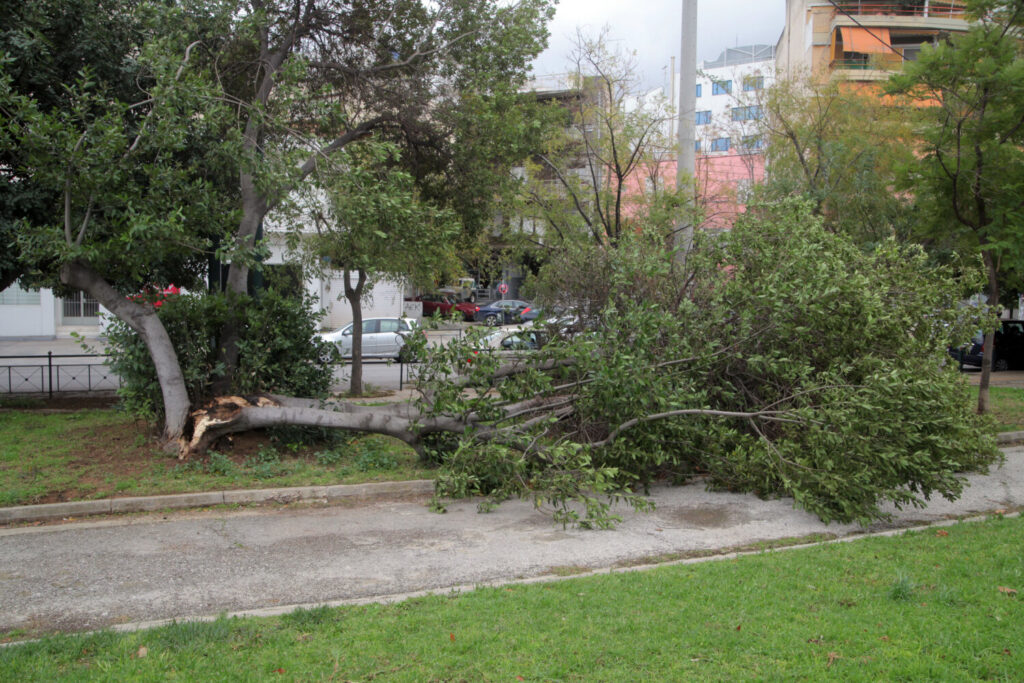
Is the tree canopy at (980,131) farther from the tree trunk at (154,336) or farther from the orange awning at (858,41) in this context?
the orange awning at (858,41)

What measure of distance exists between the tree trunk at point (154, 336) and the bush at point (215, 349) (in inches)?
14.5

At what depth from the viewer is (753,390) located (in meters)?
9.59

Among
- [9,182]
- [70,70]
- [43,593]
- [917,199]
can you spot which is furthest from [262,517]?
[917,199]

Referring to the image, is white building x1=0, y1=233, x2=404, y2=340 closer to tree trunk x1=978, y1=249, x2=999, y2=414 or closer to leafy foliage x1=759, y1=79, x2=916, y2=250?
leafy foliage x1=759, y1=79, x2=916, y2=250

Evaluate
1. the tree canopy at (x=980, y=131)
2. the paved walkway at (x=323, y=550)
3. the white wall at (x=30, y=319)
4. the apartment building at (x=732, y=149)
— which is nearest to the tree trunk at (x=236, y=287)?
the paved walkway at (x=323, y=550)

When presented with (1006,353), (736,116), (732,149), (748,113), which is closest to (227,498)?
(748,113)

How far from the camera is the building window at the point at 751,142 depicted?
72.7 feet

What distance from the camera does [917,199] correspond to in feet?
46.2

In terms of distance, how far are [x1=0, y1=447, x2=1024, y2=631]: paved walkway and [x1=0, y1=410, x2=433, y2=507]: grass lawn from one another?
0.72 meters

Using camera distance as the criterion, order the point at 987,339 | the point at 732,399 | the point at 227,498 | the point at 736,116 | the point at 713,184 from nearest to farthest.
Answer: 1. the point at 227,498
2. the point at 732,399
3. the point at 987,339
4. the point at 713,184
5. the point at 736,116

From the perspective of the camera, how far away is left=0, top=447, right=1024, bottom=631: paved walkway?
221 inches

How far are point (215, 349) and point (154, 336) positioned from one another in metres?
1.02

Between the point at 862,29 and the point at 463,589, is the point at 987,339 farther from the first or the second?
the point at 862,29

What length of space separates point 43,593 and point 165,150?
5516 millimetres
